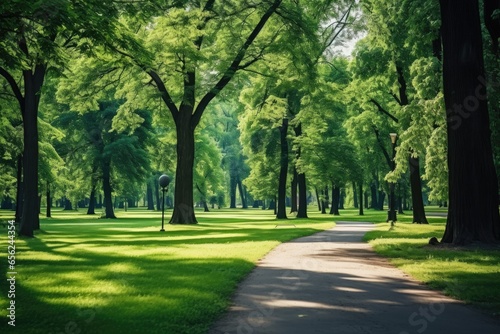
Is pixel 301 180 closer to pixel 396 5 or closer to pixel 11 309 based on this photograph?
pixel 396 5

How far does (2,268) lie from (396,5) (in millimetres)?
21180

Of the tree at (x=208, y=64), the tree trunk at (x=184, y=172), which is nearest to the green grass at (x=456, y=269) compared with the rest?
the tree at (x=208, y=64)

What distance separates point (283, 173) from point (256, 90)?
8888 mm

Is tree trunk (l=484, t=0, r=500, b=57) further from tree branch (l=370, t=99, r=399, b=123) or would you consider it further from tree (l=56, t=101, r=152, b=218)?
tree (l=56, t=101, r=152, b=218)

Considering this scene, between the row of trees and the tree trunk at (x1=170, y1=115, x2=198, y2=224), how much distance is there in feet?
0.21

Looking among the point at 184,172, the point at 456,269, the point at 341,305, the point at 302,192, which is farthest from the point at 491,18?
the point at 302,192

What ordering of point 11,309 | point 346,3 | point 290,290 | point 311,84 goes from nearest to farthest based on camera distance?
point 11,309 → point 290,290 → point 346,3 → point 311,84

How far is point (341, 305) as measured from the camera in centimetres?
705

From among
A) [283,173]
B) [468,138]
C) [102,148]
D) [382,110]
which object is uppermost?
[382,110]

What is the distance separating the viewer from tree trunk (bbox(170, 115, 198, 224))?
98.4ft

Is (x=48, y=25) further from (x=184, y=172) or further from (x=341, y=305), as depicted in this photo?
(x=184, y=172)

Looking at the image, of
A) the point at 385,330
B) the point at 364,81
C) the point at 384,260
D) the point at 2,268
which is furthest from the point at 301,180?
the point at 385,330

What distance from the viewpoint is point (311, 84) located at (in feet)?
95.9

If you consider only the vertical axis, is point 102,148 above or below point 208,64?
below
